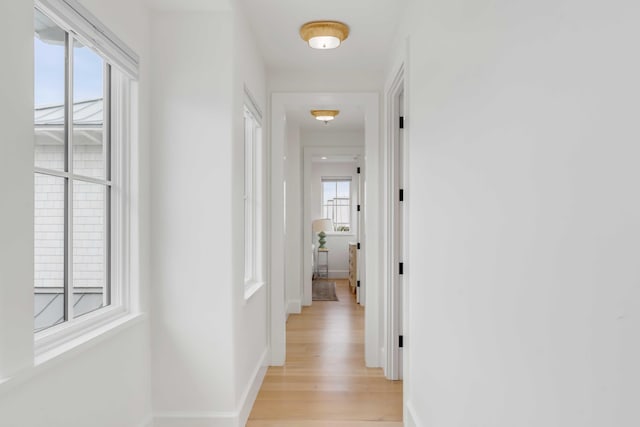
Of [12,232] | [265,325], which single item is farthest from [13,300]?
[265,325]

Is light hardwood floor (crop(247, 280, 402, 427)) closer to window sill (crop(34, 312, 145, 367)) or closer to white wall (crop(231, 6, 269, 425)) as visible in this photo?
white wall (crop(231, 6, 269, 425))

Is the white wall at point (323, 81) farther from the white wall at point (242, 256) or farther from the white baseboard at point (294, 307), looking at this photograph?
the white baseboard at point (294, 307)

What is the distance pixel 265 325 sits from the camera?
3.83 metres

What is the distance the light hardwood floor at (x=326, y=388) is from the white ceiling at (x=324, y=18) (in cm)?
264

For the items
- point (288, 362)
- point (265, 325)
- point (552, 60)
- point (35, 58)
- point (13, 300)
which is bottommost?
point (288, 362)

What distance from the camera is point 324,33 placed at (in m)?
2.97

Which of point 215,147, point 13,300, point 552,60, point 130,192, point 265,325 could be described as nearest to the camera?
point 552,60

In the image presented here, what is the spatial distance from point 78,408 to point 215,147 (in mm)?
1384

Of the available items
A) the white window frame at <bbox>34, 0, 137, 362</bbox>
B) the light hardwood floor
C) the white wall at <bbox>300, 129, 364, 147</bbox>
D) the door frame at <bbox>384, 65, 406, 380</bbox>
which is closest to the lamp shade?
the white wall at <bbox>300, 129, 364, 147</bbox>

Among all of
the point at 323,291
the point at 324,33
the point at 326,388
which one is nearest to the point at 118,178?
the point at 324,33

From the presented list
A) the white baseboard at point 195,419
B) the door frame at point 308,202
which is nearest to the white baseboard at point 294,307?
the door frame at point 308,202

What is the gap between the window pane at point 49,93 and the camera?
1512 mm

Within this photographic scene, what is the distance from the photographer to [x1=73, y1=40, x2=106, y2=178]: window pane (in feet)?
5.82

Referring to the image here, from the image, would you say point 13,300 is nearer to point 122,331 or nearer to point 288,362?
point 122,331
